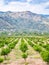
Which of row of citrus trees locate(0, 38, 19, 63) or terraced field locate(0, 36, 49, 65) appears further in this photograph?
row of citrus trees locate(0, 38, 19, 63)

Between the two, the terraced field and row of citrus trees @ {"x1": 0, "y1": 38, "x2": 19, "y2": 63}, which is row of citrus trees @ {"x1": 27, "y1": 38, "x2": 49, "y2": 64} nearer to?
the terraced field

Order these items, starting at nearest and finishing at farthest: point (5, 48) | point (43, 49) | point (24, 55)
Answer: point (24, 55) < point (5, 48) < point (43, 49)

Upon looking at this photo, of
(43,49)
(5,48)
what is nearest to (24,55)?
(5,48)

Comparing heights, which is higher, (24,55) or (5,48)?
(24,55)

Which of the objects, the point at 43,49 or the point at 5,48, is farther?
the point at 43,49

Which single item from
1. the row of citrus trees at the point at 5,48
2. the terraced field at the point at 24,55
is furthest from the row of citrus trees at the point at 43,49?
the row of citrus trees at the point at 5,48

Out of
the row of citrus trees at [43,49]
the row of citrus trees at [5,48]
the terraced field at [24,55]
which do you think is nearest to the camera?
the row of citrus trees at [43,49]

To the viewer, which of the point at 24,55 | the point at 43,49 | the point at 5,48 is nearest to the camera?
the point at 24,55

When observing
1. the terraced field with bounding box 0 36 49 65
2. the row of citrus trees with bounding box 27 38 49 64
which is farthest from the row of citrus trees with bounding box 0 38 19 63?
the row of citrus trees with bounding box 27 38 49 64

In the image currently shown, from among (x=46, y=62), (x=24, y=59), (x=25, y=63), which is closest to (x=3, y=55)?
(x=24, y=59)

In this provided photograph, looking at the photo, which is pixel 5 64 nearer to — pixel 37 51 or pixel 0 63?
pixel 0 63

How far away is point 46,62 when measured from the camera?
56.0m

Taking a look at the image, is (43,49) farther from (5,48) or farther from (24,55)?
(24,55)

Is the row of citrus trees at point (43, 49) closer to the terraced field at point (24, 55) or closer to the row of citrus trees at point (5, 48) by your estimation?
the terraced field at point (24, 55)
